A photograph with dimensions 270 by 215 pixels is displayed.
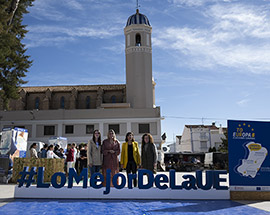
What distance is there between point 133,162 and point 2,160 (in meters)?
6.97

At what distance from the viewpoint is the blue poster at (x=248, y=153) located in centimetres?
798

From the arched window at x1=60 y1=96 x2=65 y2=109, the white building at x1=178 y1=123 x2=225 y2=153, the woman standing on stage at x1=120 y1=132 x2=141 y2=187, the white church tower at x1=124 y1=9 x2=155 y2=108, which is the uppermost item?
the white church tower at x1=124 y1=9 x2=155 y2=108

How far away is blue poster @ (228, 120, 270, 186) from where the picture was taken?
798cm

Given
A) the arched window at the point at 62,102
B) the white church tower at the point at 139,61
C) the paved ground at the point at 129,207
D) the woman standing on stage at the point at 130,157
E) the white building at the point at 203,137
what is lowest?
the paved ground at the point at 129,207

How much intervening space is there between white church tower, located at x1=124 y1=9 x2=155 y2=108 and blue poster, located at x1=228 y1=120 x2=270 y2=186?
2987cm

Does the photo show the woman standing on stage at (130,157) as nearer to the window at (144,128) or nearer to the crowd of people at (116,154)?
the crowd of people at (116,154)

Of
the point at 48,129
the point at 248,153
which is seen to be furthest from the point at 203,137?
the point at 248,153

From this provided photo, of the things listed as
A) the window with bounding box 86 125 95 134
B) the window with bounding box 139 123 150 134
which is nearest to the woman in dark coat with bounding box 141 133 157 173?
the window with bounding box 139 123 150 134

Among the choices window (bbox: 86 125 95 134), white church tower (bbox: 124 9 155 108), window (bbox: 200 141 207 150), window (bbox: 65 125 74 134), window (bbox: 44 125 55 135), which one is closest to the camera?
window (bbox: 86 125 95 134)

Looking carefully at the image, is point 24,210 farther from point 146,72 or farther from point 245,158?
point 146,72

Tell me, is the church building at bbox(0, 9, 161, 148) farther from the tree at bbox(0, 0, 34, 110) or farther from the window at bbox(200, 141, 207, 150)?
the window at bbox(200, 141, 207, 150)

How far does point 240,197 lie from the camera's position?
→ 7.91 metres

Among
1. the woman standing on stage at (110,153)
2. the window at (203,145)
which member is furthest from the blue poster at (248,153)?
the window at (203,145)

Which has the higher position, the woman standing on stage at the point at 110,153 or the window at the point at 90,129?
the window at the point at 90,129
